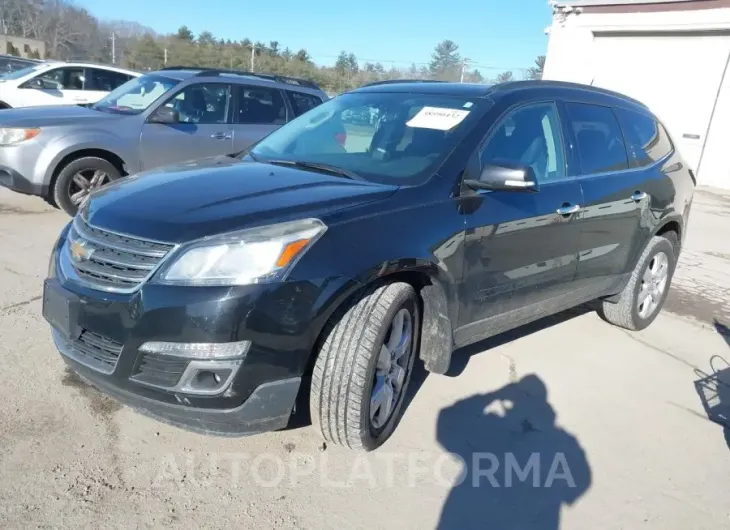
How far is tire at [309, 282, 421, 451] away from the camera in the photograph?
99.9 inches

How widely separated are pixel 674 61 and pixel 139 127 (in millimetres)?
13966

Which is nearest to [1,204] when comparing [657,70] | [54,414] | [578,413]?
[54,414]

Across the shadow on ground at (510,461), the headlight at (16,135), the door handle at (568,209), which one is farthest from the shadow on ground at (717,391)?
the headlight at (16,135)

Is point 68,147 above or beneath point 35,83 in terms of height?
beneath

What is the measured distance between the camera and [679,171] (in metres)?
4.88

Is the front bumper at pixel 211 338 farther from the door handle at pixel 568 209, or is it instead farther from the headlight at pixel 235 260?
the door handle at pixel 568 209

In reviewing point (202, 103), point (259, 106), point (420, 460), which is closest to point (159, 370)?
point (420, 460)

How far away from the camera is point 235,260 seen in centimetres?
235

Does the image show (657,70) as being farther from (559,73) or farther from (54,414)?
(54,414)

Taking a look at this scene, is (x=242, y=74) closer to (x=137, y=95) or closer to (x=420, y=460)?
(x=137, y=95)

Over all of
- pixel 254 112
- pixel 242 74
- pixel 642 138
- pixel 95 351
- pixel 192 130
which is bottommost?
pixel 95 351

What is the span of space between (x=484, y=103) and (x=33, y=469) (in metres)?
2.85

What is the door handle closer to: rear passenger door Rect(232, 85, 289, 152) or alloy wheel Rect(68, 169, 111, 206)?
rear passenger door Rect(232, 85, 289, 152)

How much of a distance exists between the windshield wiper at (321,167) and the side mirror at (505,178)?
59 centimetres
